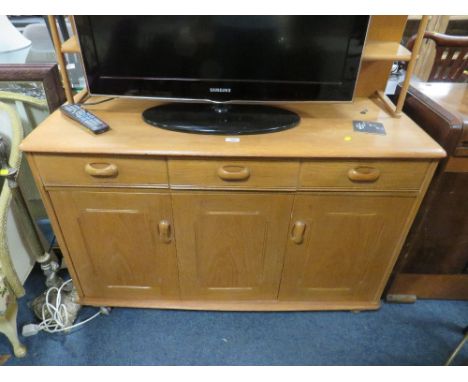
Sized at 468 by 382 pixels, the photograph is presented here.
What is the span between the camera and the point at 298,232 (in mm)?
1066

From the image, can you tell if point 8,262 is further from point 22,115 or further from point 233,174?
point 233,174

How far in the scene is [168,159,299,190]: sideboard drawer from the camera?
3.01ft

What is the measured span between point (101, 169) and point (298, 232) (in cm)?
66

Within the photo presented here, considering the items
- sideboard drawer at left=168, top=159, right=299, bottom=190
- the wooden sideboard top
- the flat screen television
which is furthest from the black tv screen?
sideboard drawer at left=168, top=159, right=299, bottom=190

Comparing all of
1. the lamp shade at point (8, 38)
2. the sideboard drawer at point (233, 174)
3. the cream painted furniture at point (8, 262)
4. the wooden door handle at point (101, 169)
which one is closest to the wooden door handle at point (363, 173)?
the sideboard drawer at point (233, 174)

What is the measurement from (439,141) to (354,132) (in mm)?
276

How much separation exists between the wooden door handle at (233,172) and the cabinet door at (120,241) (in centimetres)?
20

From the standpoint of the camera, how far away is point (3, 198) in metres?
1.03

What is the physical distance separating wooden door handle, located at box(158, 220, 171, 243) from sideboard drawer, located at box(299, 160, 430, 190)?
46cm

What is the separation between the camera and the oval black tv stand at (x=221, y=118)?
972 millimetres

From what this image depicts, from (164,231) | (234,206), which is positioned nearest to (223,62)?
(234,206)

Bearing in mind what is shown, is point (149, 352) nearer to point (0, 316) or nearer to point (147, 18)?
point (0, 316)

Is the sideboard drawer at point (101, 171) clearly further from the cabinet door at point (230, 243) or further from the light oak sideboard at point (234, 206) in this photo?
the cabinet door at point (230, 243)
